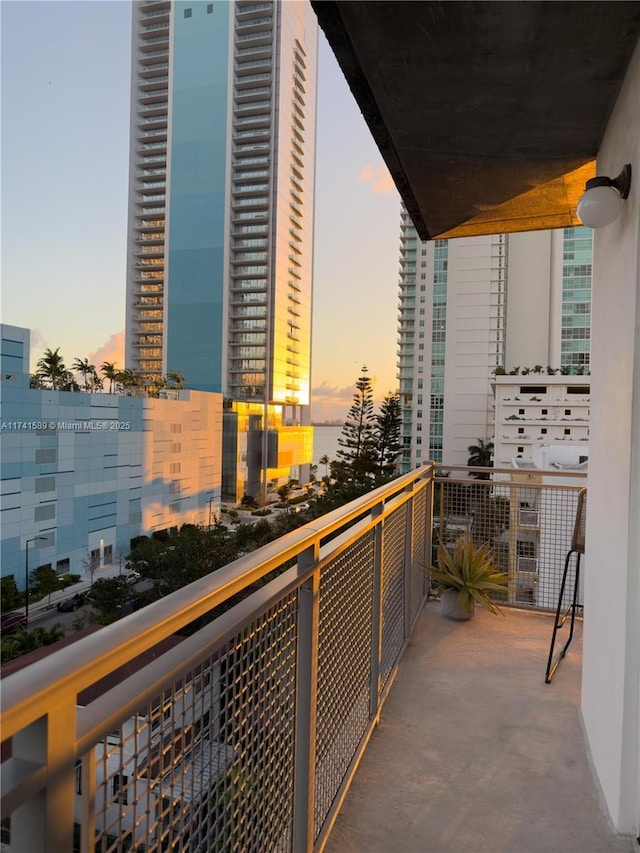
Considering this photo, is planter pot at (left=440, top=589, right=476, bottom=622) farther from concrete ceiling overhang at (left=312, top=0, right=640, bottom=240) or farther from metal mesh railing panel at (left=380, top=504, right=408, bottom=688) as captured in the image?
concrete ceiling overhang at (left=312, top=0, right=640, bottom=240)

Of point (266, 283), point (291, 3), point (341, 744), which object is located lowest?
point (341, 744)

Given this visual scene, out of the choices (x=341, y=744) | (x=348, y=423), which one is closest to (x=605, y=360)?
(x=341, y=744)

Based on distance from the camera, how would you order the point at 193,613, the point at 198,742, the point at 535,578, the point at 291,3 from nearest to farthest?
1. the point at 193,613
2. the point at 198,742
3. the point at 535,578
4. the point at 291,3

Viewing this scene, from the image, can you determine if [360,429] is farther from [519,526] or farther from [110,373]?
[519,526]

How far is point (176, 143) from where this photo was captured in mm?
49219

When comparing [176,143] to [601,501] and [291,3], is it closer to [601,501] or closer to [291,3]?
[291,3]

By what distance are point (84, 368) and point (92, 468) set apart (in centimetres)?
920

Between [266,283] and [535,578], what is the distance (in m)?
46.0

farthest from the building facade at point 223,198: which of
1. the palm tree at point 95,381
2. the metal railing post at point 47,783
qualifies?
the metal railing post at point 47,783

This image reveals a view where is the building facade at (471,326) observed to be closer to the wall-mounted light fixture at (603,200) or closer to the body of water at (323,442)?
the body of water at (323,442)

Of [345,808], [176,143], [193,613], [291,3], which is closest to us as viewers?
[193,613]

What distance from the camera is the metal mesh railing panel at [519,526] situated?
128 inches

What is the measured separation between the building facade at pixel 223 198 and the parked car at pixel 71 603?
18.7m

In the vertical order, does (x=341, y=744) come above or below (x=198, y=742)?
below
